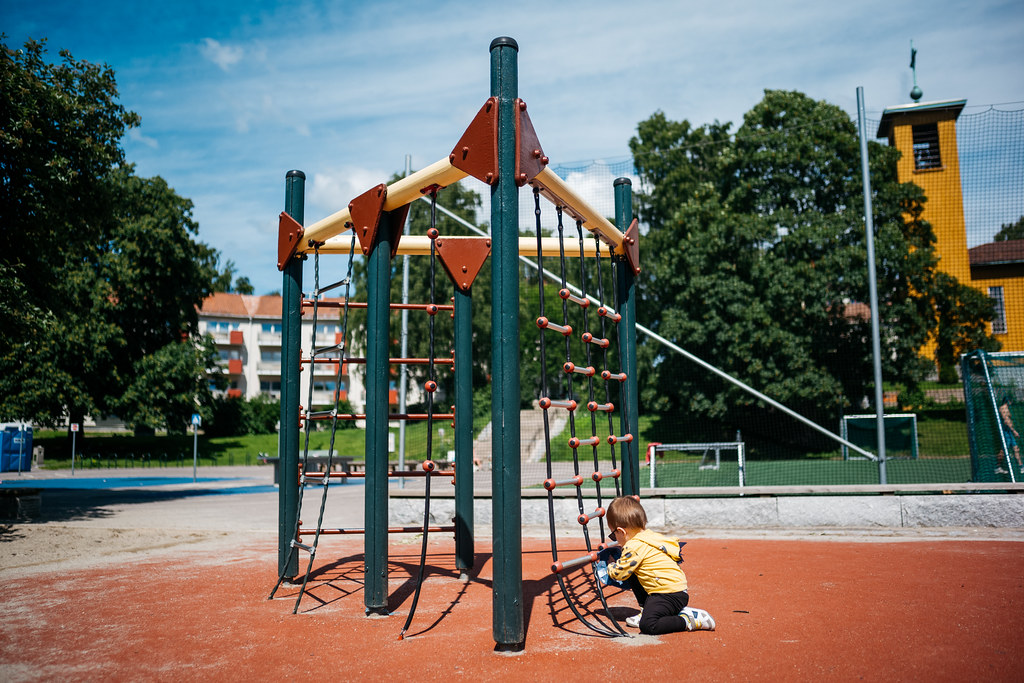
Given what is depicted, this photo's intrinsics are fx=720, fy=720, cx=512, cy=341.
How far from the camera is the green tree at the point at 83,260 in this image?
9.83 metres

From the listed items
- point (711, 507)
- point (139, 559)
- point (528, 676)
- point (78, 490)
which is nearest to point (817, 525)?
point (711, 507)

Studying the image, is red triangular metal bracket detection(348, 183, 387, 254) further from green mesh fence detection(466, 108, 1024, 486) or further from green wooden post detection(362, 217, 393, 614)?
green mesh fence detection(466, 108, 1024, 486)

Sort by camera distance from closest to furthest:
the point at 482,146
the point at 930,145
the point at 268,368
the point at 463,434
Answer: the point at 482,146 → the point at 463,434 → the point at 930,145 → the point at 268,368

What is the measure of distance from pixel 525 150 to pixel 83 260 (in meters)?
31.9

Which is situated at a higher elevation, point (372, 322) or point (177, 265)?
point (177, 265)

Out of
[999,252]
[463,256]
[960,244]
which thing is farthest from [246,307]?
[463,256]

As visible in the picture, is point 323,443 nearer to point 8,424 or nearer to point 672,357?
point 8,424

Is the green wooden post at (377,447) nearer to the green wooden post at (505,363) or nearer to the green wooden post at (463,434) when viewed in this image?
the green wooden post at (505,363)

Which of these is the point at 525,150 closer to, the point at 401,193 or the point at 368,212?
the point at 401,193

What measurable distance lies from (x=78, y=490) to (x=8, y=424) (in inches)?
356

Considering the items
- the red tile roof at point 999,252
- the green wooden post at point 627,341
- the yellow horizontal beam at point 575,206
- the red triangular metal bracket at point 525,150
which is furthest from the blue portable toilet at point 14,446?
the red tile roof at point 999,252

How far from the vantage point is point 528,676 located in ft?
10.4

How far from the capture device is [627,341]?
5.27 metres

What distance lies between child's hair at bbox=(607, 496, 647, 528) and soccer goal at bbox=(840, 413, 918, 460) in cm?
817
